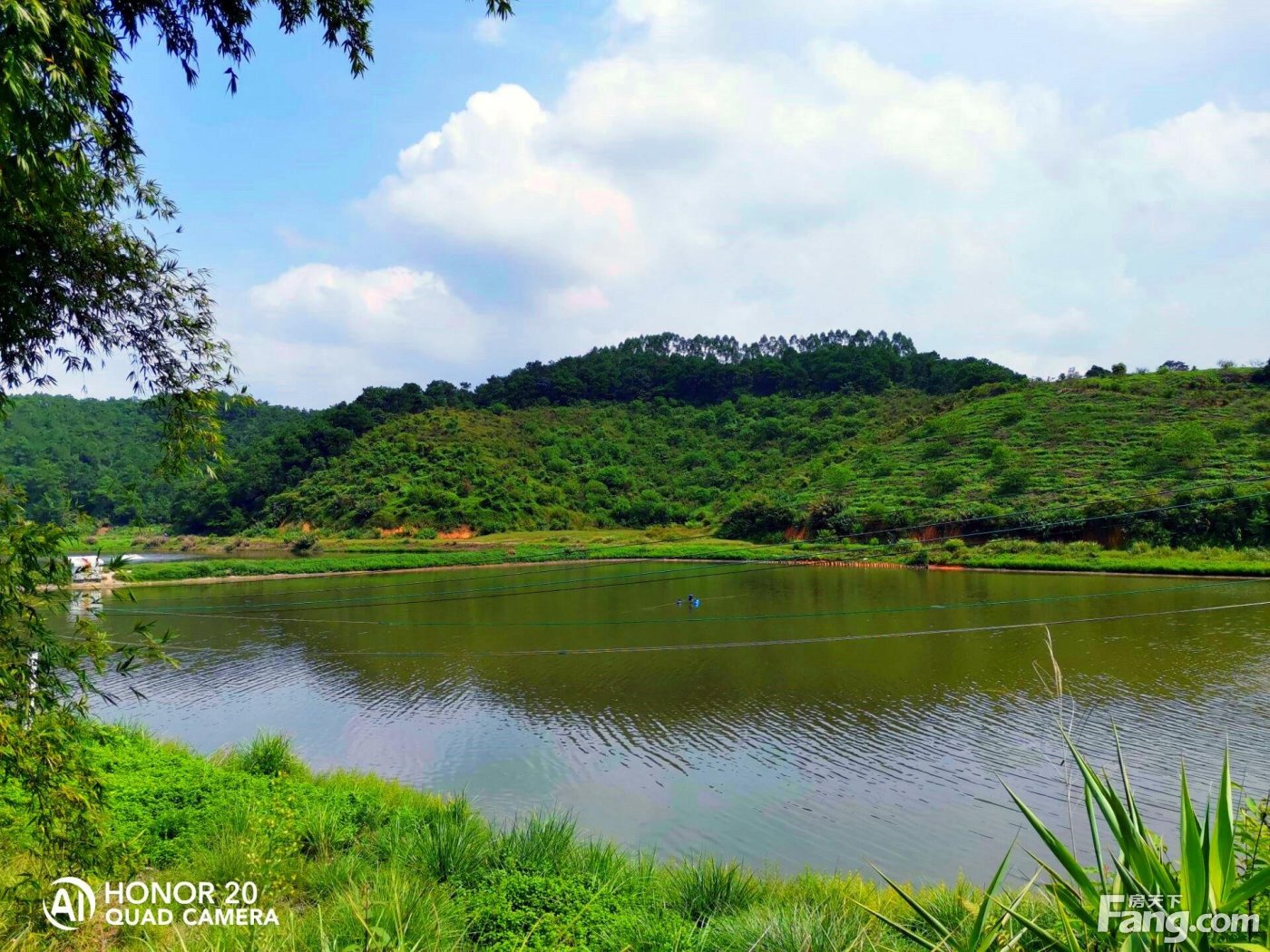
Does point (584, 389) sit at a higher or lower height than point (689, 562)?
higher

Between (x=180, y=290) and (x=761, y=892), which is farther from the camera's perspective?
(x=761, y=892)

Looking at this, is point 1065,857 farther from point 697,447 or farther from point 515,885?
point 697,447

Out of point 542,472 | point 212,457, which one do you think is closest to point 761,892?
point 212,457

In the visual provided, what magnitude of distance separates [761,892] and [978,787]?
5773 mm

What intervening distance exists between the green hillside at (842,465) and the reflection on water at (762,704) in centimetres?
1229

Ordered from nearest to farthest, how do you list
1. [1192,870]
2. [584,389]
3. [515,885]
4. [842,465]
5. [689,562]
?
[1192,870], [515,885], [689,562], [842,465], [584,389]

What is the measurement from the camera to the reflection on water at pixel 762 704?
10.5m

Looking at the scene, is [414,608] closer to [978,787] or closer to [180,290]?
[978,787]

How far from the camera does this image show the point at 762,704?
52.2 ft

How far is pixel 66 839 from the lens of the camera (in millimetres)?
4141

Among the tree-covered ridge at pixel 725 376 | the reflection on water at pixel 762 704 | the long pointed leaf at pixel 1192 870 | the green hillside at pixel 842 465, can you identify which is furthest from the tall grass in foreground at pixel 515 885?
the tree-covered ridge at pixel 725 376

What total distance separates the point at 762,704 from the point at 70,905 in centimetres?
1311

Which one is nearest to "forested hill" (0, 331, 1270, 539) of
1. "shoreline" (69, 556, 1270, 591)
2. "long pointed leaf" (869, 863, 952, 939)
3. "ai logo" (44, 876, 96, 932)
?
"shoreline" (69, 556, 1270, 591)

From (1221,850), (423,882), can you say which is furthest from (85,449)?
(1221,850)
